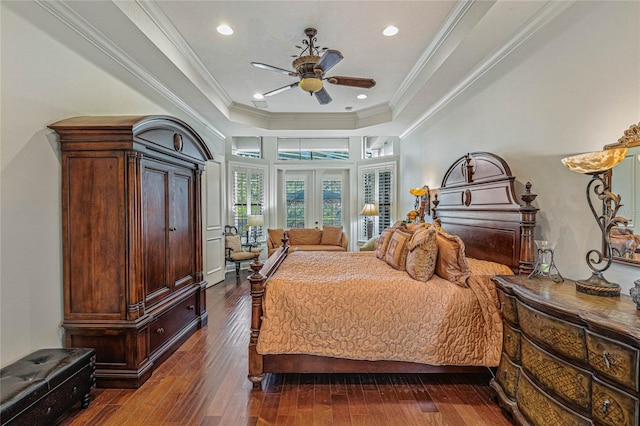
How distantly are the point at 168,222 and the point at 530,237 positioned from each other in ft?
10.9

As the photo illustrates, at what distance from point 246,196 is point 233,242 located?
1206mm

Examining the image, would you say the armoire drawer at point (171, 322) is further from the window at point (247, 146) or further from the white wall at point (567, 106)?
the window at point (247, 146)

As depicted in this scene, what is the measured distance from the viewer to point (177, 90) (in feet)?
12.8

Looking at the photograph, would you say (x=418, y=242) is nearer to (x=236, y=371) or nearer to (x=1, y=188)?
(x=236, y=371)

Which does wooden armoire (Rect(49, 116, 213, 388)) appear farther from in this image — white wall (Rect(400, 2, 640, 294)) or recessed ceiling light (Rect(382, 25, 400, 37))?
white wall (Rect(400, 2, 640, 294))

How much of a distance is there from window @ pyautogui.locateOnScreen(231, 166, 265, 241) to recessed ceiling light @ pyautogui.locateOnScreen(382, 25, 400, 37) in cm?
446

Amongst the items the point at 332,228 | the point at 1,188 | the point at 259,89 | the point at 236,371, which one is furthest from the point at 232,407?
the point at 332,228

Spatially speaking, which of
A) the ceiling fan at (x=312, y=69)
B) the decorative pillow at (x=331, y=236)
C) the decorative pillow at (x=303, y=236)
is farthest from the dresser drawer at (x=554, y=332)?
the decorative pillow at (x=303, y=236)

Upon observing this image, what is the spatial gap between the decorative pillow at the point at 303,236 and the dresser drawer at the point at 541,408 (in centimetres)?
532

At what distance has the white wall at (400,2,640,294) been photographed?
1.81 meters

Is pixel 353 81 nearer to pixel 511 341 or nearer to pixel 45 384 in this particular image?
pixel 511 341

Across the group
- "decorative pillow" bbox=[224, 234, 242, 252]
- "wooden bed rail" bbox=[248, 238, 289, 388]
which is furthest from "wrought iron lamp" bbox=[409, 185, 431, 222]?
"decorative pillow" bbox=[224, 234, 242, 252]

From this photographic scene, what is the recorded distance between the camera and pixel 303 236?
7.01 m

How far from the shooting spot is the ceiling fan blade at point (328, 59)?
8.64ft
